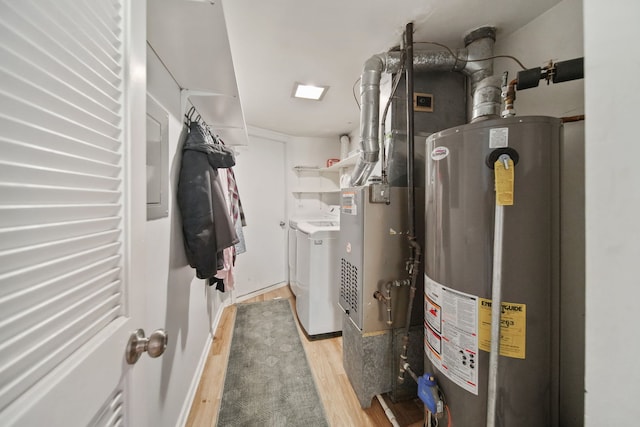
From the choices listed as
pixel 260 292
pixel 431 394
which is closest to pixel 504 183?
pixel 431 394

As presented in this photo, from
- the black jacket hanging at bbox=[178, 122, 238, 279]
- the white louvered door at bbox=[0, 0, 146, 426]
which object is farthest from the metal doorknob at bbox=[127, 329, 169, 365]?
the black jacket hanging at bbox=[178, 122, 238, 279]

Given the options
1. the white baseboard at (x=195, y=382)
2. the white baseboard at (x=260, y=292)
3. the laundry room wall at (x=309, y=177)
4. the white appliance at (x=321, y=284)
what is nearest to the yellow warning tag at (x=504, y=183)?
the white appliance at (x=321, y=284)

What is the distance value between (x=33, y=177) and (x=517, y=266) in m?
1.25

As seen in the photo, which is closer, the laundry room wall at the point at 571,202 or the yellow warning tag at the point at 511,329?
the yellow warning tag at the point at 511,329

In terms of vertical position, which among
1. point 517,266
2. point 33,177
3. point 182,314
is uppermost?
point 33,177

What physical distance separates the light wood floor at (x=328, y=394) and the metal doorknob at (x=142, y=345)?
1.20 m

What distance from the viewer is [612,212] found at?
15.5 inches

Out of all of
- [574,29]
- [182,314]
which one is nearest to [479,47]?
[574,29]

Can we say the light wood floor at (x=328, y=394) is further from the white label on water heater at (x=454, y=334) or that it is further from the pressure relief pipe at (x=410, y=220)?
the white label on water heater at (x=454, y=334)

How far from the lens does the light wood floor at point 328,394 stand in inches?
52.2

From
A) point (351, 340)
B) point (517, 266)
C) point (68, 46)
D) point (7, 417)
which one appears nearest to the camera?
point (7, 417)

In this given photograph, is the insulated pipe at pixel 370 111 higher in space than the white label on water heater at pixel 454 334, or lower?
higher

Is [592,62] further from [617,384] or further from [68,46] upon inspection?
[68,46]

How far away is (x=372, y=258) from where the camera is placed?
1331 mm
